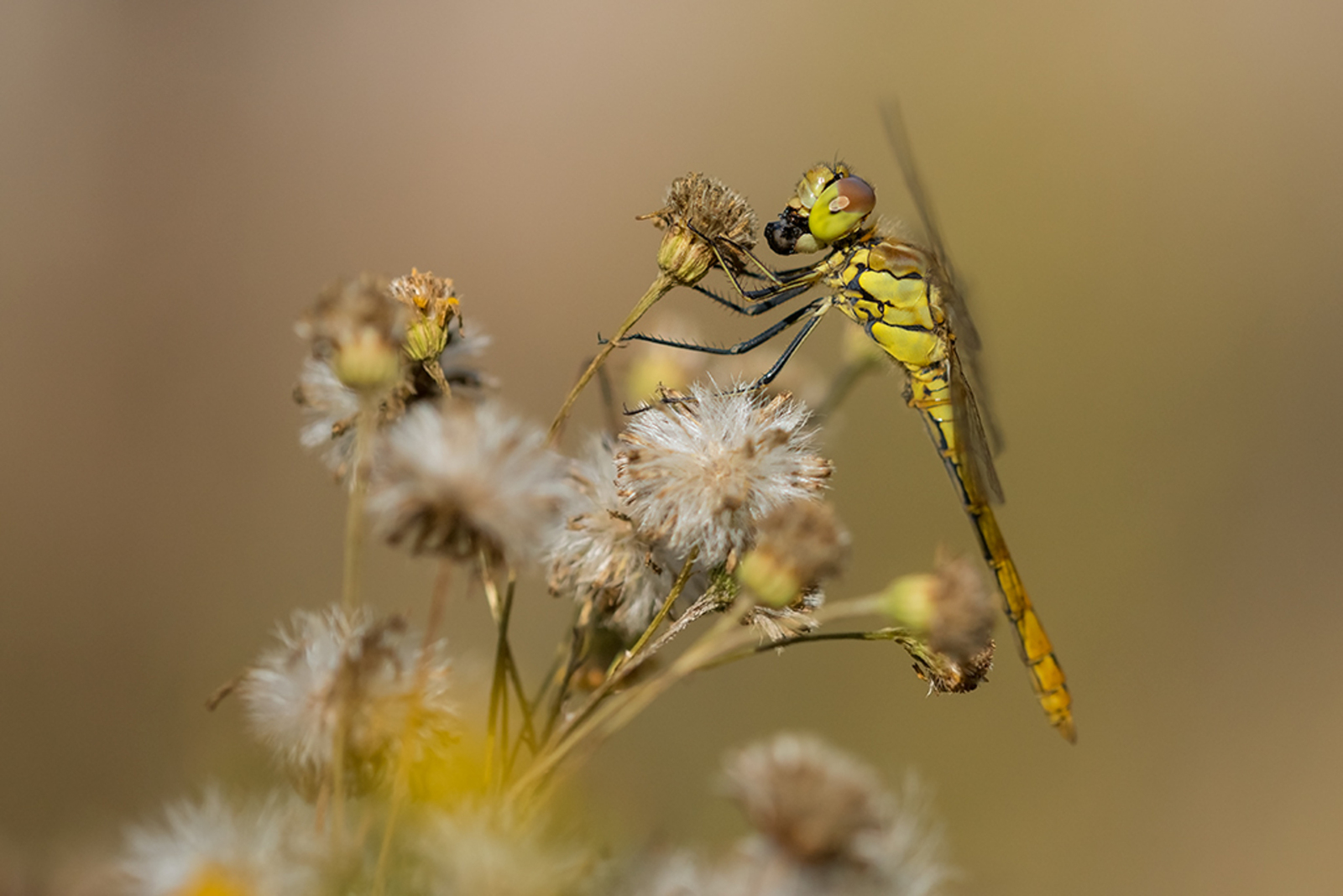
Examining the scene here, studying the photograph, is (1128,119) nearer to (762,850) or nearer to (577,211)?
(577,211)

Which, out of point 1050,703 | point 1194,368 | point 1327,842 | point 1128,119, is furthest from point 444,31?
point 1327,842

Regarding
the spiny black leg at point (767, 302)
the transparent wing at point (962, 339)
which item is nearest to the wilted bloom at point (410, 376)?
the spiny black leg at point (767, 302)

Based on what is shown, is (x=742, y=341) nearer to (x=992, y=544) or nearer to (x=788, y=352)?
(x=788, y=352)

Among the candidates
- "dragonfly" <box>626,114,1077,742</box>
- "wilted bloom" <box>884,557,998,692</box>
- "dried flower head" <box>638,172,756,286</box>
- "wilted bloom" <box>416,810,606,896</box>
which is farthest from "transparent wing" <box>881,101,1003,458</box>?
"wilted bloom" <box>416,810,606,896</box>

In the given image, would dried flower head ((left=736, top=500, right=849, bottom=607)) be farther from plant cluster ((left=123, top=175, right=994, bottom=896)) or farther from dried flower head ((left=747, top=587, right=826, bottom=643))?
dried flower head ((left=747, top=587, right=826, bottom=643))

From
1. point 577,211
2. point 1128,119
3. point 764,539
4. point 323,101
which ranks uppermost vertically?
point 1128,119

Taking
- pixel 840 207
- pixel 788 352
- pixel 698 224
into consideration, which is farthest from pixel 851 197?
pixel 698 224

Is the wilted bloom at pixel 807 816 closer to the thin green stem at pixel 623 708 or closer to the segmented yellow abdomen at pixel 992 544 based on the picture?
the thin green stem at pixel 623 708
